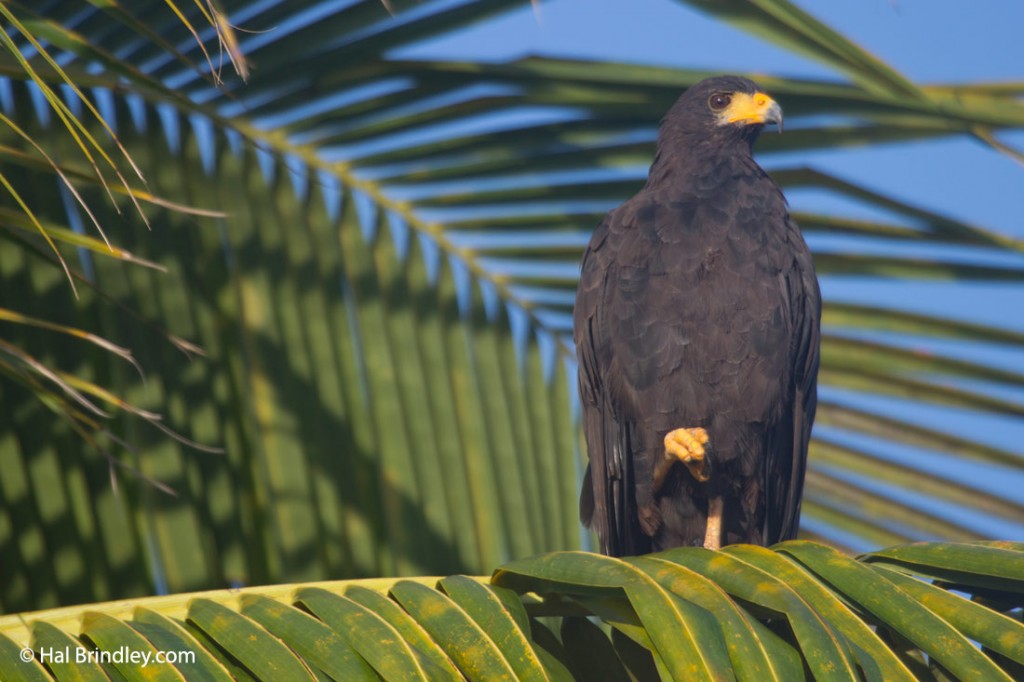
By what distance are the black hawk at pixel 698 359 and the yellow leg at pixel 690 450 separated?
0.03 m

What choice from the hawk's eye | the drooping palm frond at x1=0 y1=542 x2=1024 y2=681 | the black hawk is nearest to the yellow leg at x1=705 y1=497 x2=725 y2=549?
the black hawk

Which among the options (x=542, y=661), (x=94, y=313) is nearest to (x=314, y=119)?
(x=94, y=313)

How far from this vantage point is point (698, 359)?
12.8ft

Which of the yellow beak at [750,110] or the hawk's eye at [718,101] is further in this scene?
the hawk's eye at [718,101]

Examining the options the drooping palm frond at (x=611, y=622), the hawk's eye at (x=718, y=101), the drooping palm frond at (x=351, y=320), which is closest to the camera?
the drooping palm frond at (x=611, y=622)

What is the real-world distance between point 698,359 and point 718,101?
4.04 feet

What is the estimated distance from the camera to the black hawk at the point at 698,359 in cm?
389

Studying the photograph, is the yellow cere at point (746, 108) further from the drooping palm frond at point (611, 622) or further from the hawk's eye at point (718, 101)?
the drooping palm frond at point (611, 622)

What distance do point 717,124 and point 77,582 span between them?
9.11 ft

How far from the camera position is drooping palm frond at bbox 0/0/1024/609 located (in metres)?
3.24

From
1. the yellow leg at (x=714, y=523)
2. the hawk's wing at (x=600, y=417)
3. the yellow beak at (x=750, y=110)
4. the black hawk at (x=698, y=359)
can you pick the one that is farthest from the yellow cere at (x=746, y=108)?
the yellow leg at (x=714, y=523)

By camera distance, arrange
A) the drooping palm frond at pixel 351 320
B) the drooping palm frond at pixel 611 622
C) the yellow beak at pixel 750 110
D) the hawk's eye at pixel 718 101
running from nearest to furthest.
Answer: the drooping palm frond at pixel 611 622
the drooping palm frond at pixel 351 320
the yellow beak at pixel 750 110
the hawk's eye at pixel 718 101

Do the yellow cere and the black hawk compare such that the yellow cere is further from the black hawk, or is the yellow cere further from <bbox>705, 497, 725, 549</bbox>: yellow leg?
<bbox>705, 497, 725, 549</bbox>: yellow leg

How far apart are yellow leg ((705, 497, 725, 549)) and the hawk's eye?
154 cm
